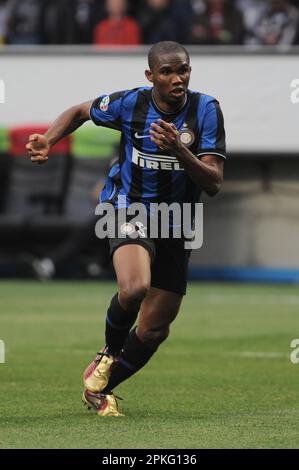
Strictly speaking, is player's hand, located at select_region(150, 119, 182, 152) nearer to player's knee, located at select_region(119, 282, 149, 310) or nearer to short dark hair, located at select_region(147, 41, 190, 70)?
short dark hair, located at select_region(147, 41, 190, 70)

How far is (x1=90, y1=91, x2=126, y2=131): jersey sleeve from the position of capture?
8.00 m

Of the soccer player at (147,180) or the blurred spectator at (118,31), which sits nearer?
the soccer player at (147,180)

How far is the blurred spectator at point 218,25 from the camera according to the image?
781 inches

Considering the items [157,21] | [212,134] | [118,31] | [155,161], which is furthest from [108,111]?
[118,31]

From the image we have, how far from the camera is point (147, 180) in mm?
7848

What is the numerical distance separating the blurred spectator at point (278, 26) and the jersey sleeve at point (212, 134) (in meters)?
12.0

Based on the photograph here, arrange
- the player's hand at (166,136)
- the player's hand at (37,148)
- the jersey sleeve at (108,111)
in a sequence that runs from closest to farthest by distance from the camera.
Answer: the player's hand at (166,136) → the player's hand at (37,148) → the jersey sleeve at (108,111)

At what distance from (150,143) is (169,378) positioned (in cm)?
273

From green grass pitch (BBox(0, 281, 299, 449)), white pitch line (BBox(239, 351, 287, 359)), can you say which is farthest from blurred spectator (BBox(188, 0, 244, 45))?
white pitch line (BBox(239, 351, 287, 359))

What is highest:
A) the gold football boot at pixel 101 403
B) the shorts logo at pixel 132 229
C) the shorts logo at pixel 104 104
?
the shorts logo at pixel 104 104
